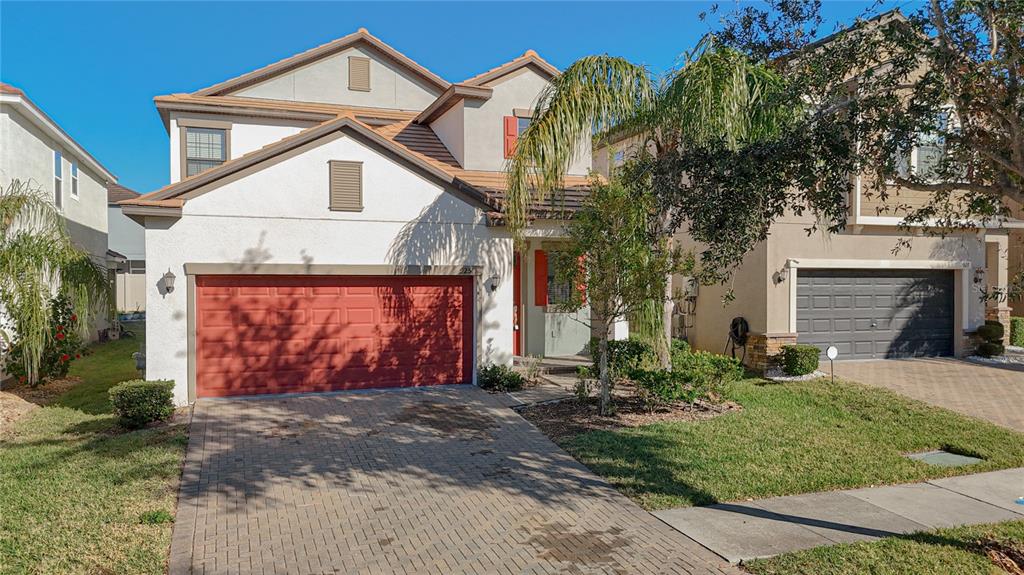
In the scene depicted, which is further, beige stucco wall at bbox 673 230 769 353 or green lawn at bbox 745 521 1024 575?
beige stucco wall at bbox 673 230 769 353

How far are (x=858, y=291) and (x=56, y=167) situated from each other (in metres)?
22.0

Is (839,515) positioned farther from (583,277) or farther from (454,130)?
(454,130)

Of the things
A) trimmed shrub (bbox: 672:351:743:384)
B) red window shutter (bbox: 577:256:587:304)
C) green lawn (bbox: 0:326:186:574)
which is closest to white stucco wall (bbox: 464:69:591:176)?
red window shutter (bbox: 577:256:587:304)

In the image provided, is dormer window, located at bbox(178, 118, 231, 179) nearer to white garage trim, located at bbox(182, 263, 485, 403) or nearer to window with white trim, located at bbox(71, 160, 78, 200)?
window with white trim, located at bbox(71, 160, 78, 200)

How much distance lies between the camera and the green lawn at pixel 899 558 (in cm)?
597

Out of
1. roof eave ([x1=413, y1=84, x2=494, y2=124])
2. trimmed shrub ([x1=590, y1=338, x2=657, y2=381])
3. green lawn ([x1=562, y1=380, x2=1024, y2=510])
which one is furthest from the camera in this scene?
roof eave ([x1=413, y1=84, x2=494, y2=124])

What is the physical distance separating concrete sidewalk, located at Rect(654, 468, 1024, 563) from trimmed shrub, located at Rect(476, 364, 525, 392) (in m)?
6.52

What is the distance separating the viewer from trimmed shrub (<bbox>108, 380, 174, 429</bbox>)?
10.6 meters

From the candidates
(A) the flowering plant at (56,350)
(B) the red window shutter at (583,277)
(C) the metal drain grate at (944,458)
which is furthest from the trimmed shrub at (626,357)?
(A) the flowering plant at (56,350)

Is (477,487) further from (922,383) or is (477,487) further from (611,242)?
(922,383)

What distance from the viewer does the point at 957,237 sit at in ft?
56.6

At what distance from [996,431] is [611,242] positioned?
21.9 feet

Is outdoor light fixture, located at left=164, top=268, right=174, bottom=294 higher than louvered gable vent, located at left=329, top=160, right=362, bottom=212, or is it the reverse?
louvered gable vent, located at left=329, top=160, right=362, bottom=212

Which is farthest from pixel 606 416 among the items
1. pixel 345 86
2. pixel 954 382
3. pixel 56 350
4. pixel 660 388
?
pixel 345 86
